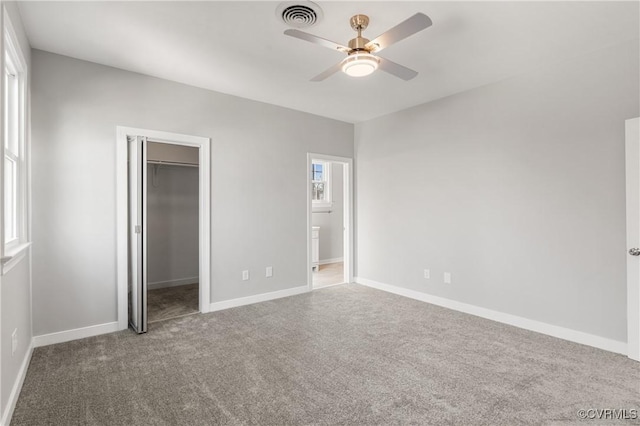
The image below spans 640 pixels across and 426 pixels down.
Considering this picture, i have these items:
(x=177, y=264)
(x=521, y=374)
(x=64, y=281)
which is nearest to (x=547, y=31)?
(x=521, y=374)

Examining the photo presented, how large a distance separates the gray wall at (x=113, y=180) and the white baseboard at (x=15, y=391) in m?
0.51

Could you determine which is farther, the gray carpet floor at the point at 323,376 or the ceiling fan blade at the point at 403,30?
the gray carpet floor at the point at 323,376

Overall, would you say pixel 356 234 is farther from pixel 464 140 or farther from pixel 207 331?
pixel 207 331

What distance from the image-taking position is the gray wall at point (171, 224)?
17.0 ft

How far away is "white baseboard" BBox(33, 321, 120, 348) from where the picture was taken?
3.00 m

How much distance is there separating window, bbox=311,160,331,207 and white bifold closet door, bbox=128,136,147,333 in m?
4.21

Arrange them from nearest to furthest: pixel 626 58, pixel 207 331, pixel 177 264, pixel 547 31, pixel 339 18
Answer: pixel 339 18, pixel 547 31, pixel 626 58, pixel 207 331, pixel 177 264

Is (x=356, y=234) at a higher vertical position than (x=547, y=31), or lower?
lower

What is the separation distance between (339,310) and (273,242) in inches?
50.0

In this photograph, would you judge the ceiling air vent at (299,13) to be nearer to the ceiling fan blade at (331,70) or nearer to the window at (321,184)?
the ceiling fan blade at (331,70)

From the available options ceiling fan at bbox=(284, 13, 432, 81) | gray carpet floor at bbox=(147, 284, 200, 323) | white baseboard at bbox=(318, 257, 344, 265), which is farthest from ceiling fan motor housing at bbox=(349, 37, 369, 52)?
white baseboard at bbox=(318, 257, 344, 265)

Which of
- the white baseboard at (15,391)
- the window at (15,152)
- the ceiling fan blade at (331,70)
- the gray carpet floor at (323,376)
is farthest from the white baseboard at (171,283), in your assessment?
the ceiling fan blade at (331,70)

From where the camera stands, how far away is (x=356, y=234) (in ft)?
18.0

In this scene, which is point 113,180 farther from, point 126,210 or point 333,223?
point 333,223
